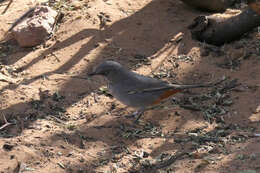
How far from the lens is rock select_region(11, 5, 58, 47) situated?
7789 millimetres

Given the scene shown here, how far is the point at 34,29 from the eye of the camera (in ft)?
25.7

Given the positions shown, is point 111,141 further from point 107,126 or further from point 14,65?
point 14,65

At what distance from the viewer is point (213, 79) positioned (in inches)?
274

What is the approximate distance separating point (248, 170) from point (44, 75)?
11.9 feet

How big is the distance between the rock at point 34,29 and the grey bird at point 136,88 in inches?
78.2

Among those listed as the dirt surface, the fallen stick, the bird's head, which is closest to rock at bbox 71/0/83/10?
the dirt surface

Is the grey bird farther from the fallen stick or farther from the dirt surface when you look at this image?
the fallen stick

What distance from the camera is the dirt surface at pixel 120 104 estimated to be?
5219mm

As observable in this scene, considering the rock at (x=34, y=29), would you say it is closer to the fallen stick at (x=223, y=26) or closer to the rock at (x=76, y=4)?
the rock at (x=76, y=4)

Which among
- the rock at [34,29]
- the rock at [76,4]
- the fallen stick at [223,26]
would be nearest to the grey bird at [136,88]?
the fallen stick at [223,26]

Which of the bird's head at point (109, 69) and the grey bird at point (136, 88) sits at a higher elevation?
the bird's head at point (109, 69)

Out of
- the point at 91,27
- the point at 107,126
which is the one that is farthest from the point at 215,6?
the point at 107,126

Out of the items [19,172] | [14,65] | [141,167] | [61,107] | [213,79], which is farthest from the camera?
[14,65]

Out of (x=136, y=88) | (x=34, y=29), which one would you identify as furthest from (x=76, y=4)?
(x=136, y=88)
